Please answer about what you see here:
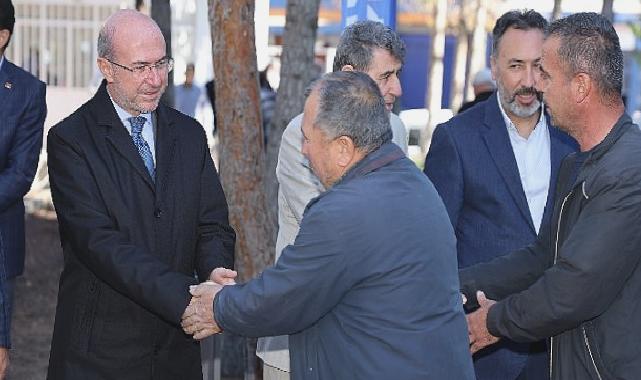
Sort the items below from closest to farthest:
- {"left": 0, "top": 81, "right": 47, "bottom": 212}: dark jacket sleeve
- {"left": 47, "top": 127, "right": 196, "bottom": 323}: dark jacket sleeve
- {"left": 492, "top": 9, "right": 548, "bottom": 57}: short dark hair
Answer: {"left": 47, "top": 127, "right": 196, "bottom": 323}: dark jacket sleeve, {"left": 492, "top": 9, "right": 548, "bottom": 57}: short dark hair, {"left": 0, "top": 81, "right": 47, "bottom": 212}: dark jacket sleeve

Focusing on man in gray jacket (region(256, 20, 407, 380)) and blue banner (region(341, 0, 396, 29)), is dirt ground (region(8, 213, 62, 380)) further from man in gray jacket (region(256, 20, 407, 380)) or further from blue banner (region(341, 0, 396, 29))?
man in gray jacket (region(256, 20, 407, 380))

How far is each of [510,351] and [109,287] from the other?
179 centimetres

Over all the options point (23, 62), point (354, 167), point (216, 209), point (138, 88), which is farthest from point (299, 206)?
point (23, 62)

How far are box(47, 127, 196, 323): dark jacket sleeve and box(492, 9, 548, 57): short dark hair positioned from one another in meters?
1.96

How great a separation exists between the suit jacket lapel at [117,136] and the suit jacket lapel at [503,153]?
1.60 meters

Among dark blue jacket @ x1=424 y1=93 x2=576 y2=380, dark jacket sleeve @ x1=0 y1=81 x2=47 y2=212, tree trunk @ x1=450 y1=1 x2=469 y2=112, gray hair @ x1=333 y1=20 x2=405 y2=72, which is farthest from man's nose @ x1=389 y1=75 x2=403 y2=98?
tree trunk @ x1=450 y1=1 x2=469 y2=112

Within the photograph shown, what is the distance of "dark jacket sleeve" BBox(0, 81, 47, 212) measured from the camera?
579 centimetres

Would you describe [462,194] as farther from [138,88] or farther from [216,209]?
[138,88]

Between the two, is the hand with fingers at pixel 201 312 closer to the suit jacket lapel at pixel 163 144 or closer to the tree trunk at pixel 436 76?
the suit jacket lapel at pixel 163 144

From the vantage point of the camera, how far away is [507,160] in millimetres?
5406

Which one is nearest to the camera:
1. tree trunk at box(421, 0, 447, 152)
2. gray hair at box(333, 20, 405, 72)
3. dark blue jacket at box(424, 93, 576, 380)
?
gray hair at box(333, 20, 405, 72)

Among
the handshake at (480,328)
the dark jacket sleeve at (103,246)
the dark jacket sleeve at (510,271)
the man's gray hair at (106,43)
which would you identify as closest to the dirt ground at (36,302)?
the dark jacket sleeve at (103,246)

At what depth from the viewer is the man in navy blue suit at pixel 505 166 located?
5.34m

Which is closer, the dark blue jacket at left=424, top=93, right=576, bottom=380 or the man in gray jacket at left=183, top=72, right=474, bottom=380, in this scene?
the man in gray jacket at left=183, top=72, right=474, bottom=380
